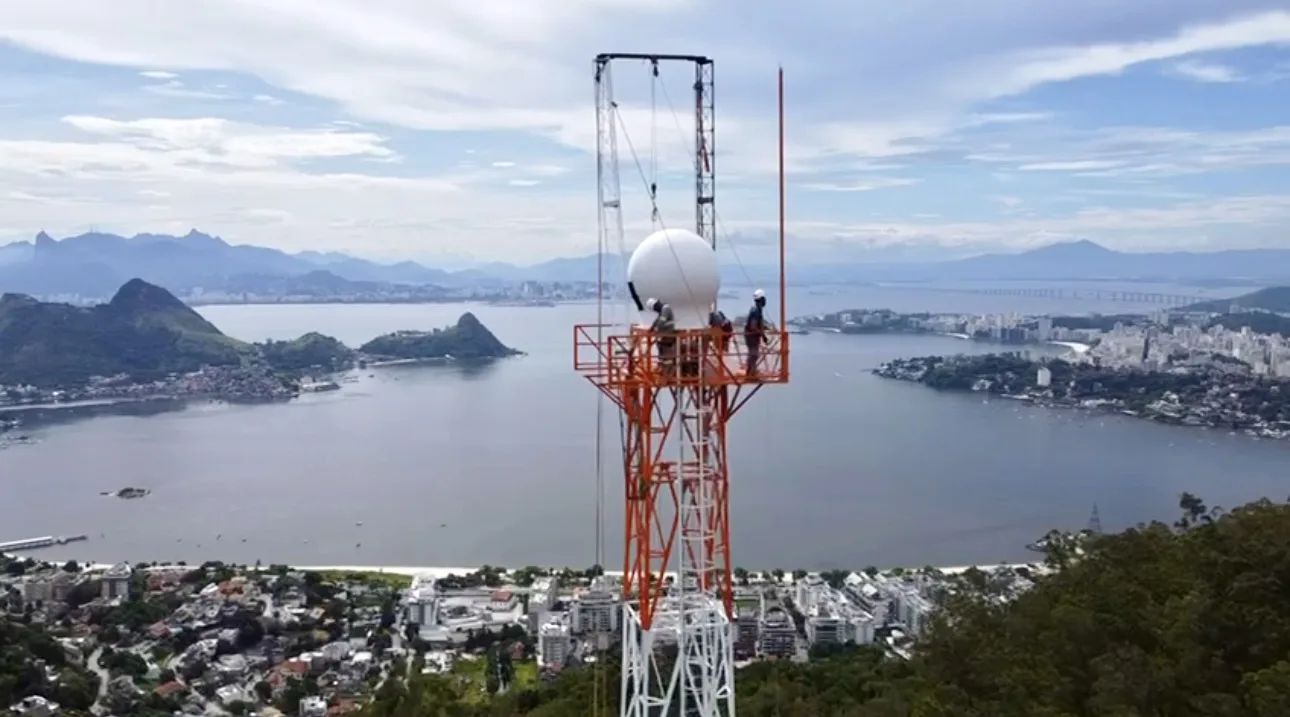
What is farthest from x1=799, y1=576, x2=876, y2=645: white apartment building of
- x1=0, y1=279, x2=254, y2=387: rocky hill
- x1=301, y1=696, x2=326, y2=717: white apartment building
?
x1=0, y1=279, x2=254, y2=387: rocky hill

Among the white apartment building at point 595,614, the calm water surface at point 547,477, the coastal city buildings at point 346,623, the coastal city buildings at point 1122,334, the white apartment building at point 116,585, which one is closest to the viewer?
the coastal city buildings at point 346,623

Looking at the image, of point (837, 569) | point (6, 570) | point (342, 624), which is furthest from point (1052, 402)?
point (6, 570)

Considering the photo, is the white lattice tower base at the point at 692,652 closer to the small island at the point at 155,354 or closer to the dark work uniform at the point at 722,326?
the dark work uniform at the point at 722,326

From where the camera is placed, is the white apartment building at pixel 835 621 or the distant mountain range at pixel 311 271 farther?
the distant mountain range at pixel 311 271

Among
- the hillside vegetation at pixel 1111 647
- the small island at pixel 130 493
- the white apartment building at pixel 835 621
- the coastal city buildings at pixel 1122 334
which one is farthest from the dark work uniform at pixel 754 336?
the coastal city buildings at pixel 1122 334

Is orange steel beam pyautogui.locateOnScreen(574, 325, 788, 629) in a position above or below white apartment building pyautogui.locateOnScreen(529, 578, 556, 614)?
above

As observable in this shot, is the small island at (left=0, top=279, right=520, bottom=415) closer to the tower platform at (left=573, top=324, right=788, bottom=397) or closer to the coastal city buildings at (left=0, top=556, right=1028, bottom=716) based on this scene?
the coastal city buildings at (left=0, top=556, right=1028, bottom=716)

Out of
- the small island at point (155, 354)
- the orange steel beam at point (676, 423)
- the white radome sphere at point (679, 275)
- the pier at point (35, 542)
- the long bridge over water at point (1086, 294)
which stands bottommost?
the pier at point (35, 542)
